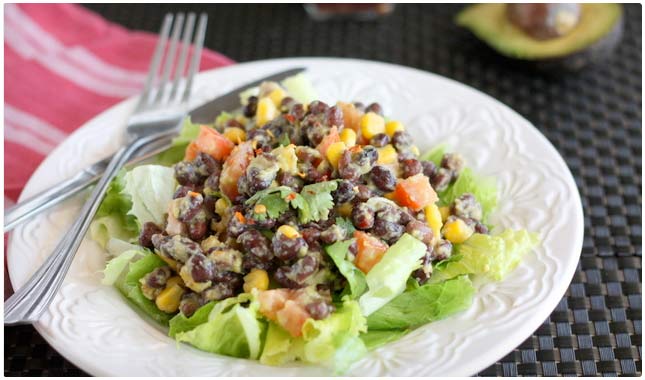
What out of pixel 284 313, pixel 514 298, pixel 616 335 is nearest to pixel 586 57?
pixel 616 335

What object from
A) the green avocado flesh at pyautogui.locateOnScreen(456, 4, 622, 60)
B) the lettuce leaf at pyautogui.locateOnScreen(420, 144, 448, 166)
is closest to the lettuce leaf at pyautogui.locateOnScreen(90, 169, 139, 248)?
the lettuce leaf at pyautogui.locateOnScreen(420, 144, 448, 166)

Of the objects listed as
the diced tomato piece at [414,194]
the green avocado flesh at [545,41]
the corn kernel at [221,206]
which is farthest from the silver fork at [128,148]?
the green avocado flesh at [545,41]

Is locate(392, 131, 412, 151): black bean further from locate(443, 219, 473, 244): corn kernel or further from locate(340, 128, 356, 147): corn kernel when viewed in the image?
locate(443, 219, 473, 244): corn kernel

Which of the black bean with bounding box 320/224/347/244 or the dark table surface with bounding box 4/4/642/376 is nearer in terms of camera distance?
the black bean with bounding box 320/224/347/244

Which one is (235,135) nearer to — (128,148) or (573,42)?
(128,148)

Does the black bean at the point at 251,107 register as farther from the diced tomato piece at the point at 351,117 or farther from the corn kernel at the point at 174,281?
the corn kernel at the point at 174,281

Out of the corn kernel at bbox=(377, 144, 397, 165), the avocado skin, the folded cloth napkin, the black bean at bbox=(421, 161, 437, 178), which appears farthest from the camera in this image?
the avocado skin
